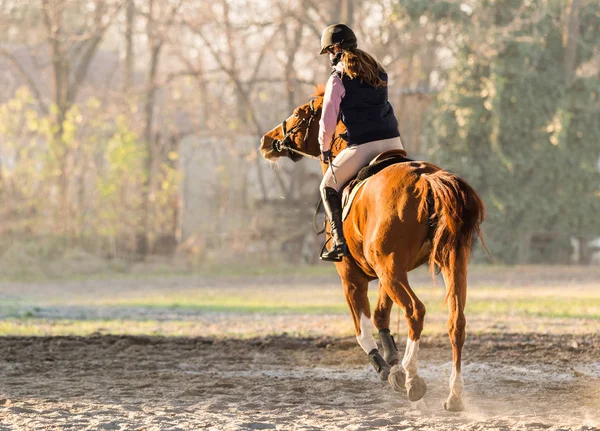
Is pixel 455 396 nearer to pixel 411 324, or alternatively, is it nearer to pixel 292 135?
pixel 411 324

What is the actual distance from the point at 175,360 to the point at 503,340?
145 inches

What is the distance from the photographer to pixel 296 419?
7047 millimetres

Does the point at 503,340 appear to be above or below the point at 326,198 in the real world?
below

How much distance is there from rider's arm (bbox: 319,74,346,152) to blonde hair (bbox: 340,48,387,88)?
0.12m

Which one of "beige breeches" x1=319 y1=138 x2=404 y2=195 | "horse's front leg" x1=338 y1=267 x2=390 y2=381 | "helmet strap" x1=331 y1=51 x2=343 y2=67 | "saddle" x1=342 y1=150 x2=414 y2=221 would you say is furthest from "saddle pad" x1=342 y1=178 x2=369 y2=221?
"helmet strap" x1=331 y1=51 x2=343 y2=67

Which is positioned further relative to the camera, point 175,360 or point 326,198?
point 175,360

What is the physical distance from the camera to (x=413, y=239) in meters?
7.27

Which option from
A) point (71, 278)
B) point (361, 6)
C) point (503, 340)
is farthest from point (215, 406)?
point (361, 6)

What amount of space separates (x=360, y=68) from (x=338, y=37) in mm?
331

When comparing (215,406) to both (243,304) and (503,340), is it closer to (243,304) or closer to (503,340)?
(503,340)

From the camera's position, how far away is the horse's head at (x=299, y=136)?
8953mm

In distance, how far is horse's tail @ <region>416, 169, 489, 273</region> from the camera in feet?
22.6

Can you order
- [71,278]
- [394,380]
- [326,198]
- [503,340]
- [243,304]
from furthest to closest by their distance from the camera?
1. [71,278]
2. [243,304]
3. [503,340]
4. [326,198]
5. [394,380]

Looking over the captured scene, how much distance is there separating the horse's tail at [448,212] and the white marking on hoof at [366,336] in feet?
4.53
